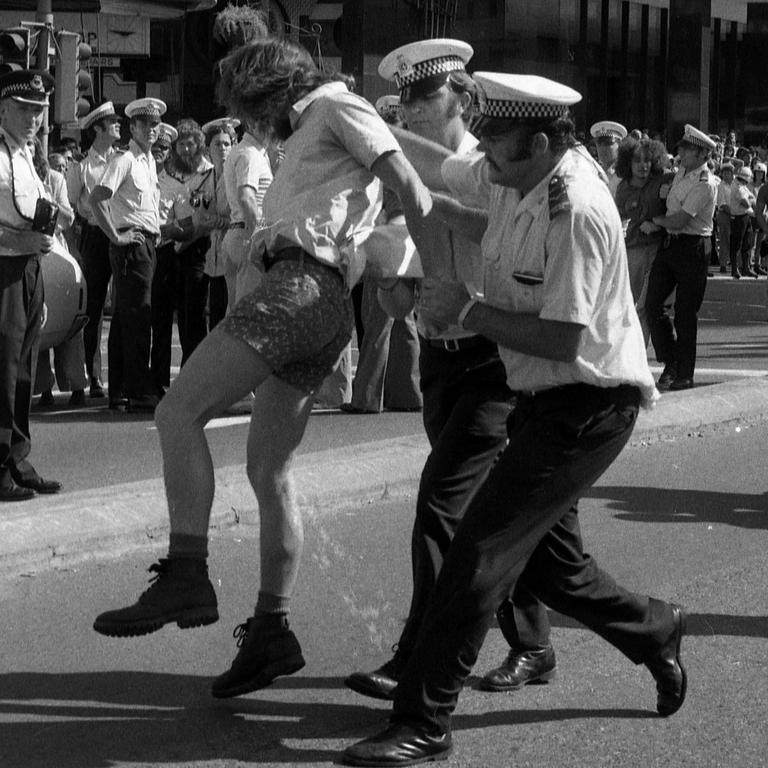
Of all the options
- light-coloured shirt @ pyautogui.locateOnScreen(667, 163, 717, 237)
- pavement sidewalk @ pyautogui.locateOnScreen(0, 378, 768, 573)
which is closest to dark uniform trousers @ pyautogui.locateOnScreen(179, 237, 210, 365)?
pavement sidewalk @ pyautogui.locateOnScreen(0, 378, 768, 573)

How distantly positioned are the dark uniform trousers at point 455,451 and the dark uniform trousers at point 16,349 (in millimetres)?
2862

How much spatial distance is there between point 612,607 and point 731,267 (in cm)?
2237

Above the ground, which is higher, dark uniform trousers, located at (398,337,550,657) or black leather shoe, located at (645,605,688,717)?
dark uniform trousers, located at (398,337,550,657)

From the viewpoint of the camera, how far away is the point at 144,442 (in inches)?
368

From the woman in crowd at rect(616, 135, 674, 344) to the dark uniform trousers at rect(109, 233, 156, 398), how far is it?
12.1 feet

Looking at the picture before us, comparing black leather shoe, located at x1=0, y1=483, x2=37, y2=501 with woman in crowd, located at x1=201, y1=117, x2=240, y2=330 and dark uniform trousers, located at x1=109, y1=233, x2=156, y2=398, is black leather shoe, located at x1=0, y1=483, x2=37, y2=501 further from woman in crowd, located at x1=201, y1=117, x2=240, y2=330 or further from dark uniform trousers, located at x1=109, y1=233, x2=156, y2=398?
woman in crowd, located at x1=201, y1=117, x2=240, y2=330

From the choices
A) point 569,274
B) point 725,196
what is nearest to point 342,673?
point 569,274

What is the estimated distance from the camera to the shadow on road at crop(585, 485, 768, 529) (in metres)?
7.49

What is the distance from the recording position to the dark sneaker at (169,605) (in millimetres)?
4273

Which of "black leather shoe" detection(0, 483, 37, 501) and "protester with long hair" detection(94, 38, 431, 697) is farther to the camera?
"black leather shoe" detection(0, 483, 37, 501)

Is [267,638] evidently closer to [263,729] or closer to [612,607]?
[263,729]

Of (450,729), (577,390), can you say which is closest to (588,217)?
(577,390)

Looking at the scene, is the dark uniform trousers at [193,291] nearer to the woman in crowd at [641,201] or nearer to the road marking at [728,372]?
the woman in crowd at [641,201]

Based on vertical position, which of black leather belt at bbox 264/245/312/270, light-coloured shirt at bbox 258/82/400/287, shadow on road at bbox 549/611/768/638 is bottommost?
shadow on road at bbox 549/611/768/638
